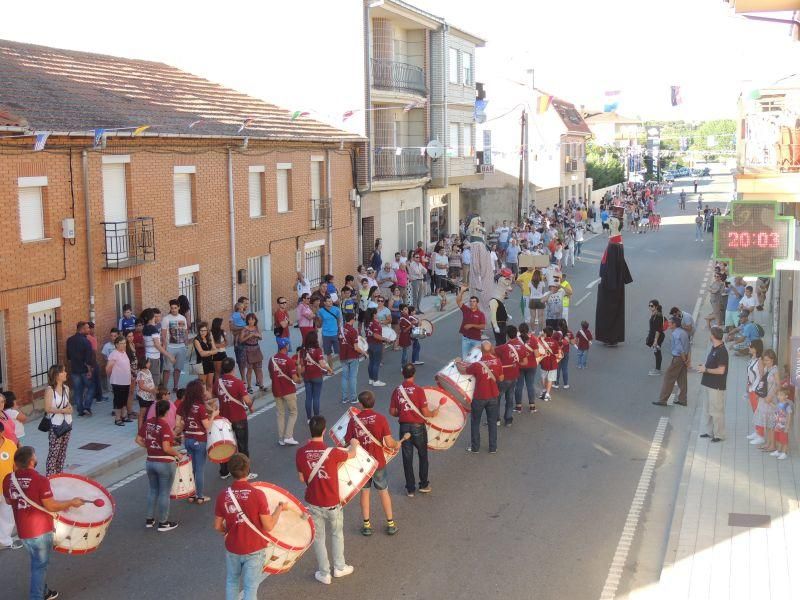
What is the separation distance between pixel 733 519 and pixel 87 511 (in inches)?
273

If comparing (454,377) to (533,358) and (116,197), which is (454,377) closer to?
(533,358)

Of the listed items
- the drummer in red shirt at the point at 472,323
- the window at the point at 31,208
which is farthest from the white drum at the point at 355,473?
the window at the point at 31,208

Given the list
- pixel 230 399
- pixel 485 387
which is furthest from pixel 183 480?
pixel 485 387

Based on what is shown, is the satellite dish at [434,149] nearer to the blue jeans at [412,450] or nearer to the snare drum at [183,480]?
the blue jeans at [412,450]

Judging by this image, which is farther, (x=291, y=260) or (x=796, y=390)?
(x=291, y=260)

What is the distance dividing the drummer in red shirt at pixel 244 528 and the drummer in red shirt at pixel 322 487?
3.12 ft

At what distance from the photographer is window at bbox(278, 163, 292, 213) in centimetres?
2595

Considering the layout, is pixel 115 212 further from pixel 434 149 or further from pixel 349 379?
pixel 434 149

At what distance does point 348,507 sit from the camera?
11.4m

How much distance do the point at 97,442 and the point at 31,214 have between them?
14.6ft

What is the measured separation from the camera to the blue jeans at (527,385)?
51.2ft

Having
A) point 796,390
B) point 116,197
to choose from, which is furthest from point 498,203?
point 796,390

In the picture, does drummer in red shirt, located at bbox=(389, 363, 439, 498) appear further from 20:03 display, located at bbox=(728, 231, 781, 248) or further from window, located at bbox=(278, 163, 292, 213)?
window, located at bbox=(278, 163, 292, 213)

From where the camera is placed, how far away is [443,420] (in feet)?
38.2
